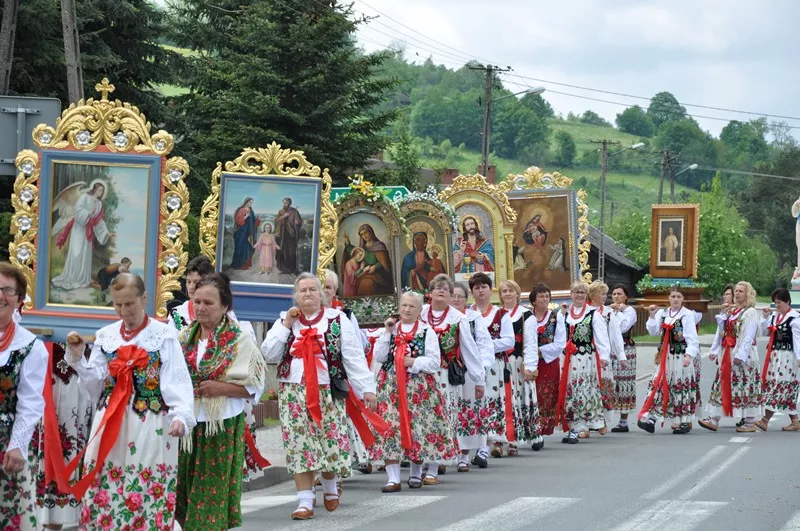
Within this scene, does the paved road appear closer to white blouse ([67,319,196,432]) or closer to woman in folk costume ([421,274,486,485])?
woman in folk costume ([421,274,486,485])

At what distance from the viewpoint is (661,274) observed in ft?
102

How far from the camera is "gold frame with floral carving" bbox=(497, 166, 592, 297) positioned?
22.9m

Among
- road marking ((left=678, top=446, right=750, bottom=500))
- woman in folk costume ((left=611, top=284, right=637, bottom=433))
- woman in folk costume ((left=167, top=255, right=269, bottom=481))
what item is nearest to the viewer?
woman in folk costume ((left=167, top=255, right=269, bottom=481))

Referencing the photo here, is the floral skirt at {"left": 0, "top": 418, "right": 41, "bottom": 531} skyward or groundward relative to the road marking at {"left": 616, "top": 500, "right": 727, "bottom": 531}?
skyward

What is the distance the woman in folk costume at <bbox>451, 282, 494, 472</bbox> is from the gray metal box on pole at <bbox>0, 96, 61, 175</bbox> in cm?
445

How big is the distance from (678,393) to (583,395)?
1.61 meters

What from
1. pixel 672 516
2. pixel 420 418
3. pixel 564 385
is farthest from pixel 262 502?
pixel 564 385

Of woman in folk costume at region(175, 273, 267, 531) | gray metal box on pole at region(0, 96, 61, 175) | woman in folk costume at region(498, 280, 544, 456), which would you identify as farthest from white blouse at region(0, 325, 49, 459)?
woman in folk costume at region(498, 280, 544, 456)

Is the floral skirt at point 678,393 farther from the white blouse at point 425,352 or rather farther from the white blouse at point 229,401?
the white blouse at point 229,401

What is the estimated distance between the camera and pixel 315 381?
10.8 m

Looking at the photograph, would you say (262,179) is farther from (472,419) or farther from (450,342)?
(472,419)

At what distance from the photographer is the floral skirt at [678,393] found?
1892 cm

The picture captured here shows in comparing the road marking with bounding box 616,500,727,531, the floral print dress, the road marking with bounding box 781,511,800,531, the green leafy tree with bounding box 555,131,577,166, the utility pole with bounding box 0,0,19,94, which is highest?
the green leafy tree with bounding box 555,131,577,166

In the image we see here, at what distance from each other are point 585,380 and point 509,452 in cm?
238
